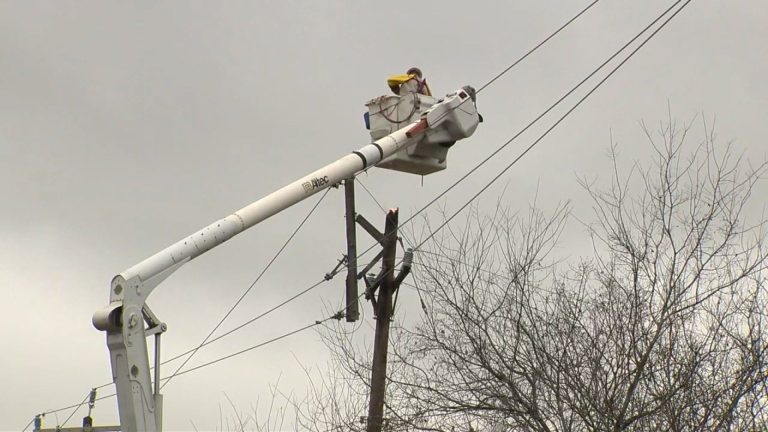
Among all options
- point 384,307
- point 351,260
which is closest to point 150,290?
point 351,260

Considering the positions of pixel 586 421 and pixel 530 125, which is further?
pixel 530 125

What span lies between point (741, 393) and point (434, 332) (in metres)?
3.91

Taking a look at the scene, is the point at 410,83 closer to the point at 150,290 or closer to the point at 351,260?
the point at 351,260

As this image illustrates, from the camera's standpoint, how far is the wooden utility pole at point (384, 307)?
51.8 feet

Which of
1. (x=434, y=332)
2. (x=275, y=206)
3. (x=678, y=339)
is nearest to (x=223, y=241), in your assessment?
(x=275, y=206)

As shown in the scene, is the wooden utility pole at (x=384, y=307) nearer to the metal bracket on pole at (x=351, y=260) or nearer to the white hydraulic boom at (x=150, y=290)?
the metal bracket on pole at (x=351, y=260)

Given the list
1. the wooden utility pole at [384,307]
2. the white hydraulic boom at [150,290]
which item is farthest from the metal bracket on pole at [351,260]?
the white hydraulic boom at [150,290]

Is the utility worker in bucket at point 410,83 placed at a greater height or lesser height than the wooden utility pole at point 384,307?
greater

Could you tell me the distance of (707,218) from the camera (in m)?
14.4

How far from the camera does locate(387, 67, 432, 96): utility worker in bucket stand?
50.3 feet

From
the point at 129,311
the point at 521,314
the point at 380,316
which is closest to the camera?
the point at 129,311

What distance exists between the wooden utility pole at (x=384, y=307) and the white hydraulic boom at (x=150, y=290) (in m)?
1.96

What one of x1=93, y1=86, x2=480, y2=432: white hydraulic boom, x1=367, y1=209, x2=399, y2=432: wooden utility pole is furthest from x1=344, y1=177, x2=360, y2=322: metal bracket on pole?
x1=93, y1=86, x2=480, y2=432: white hydraulic boom

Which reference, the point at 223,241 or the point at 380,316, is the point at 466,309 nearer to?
the point at 380,316
